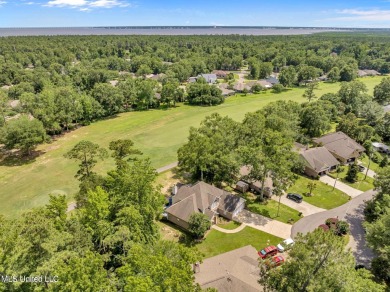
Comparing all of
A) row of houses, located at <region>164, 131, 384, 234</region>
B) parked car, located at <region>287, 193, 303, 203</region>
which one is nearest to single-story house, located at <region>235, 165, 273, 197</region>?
row of houses, located at <region>164, 131, 384, 234</region>

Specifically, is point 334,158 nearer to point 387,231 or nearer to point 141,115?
point 387,231

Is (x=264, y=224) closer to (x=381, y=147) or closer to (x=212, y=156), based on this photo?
(x=212, y=156)

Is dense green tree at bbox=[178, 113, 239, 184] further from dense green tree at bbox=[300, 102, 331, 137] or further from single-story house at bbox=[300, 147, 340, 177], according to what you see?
dense green tree at bbox=[300, 102, 331, 137]

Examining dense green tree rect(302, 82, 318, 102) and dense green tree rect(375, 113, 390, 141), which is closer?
dense green tree rect(375, 113, 390, 141)

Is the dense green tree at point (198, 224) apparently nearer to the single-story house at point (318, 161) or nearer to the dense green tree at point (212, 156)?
the dense green tree at point (212, 156)

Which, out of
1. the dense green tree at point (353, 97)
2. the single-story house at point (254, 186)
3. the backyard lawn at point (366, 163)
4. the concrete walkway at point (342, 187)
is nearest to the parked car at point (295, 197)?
the single-story house at point (254, 186)

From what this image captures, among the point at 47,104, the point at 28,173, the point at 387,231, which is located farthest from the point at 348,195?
the point at 47,104
